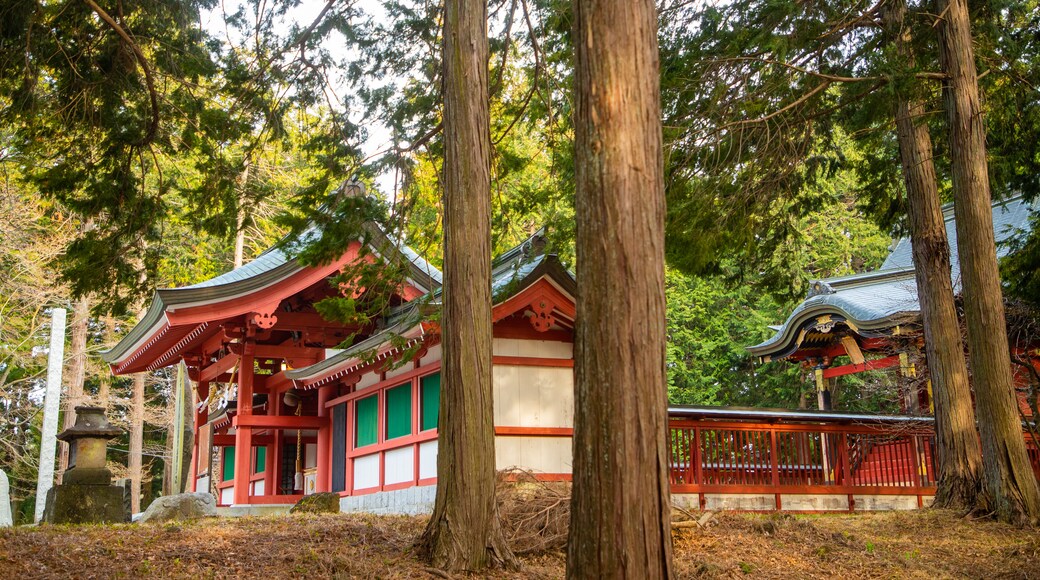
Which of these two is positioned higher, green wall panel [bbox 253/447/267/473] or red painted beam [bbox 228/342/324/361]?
red painted beam [bbox 228/342/324/361]

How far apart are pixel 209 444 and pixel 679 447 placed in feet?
44.1

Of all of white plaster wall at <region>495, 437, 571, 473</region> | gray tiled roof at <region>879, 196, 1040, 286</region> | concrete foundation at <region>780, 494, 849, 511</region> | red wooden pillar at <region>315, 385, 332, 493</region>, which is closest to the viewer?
white plaster wall at <region>495, 437, 571, 473</region>

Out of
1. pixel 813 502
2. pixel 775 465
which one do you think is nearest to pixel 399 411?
pixel 775 465

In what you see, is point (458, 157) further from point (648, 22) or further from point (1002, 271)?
point (1002, 271)

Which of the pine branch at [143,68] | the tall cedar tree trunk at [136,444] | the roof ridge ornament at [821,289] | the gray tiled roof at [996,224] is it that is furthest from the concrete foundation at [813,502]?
the tall cedar tree trunk at [136,444]

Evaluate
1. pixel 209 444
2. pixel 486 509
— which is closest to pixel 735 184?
pixel 486 509

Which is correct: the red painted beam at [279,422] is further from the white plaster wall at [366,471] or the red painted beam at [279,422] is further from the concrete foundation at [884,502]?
the concrete foundation at [884,502]

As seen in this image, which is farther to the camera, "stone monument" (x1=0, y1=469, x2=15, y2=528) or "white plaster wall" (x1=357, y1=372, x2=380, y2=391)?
"white plaster wall" (x1=357, y1=372, x2=380, y2=391)

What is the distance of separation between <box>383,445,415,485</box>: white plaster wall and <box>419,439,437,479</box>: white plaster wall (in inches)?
10.5

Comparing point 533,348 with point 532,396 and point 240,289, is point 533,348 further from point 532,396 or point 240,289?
point 240,289

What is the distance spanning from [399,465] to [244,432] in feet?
12.7

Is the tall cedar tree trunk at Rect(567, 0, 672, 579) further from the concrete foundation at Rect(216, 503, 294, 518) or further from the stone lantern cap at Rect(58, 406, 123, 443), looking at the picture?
the concrete foundation at Rect(216, 503, 294, 518)

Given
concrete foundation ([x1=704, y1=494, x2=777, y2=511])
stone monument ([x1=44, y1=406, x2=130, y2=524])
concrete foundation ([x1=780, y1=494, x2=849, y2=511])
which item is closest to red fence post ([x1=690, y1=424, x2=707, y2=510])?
concrete foundation ([x1=704, y1=494, x2=777, y2=511])

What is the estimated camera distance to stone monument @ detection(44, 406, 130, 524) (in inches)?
476
